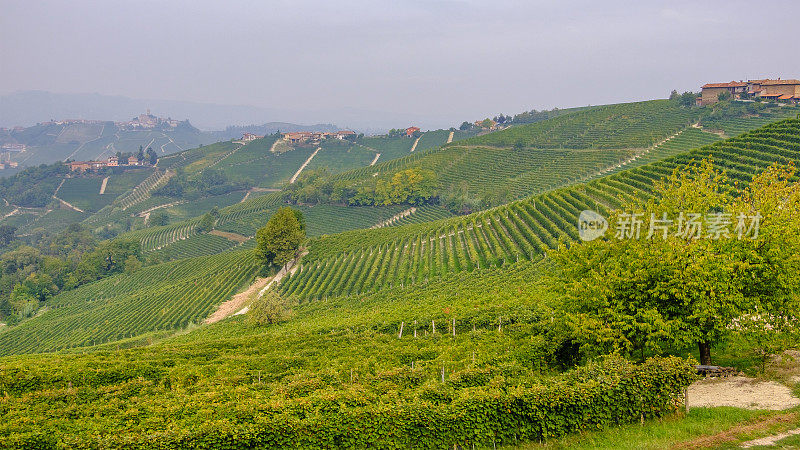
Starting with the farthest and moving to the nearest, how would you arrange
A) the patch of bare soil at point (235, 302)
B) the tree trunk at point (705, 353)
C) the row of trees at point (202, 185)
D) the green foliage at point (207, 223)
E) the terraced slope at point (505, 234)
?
the row of trees at point (202, 185) → the green foliage at point (207, 223) → the patch of bare soil at point (235, 302) → the terraced slope at point (505, 234) → the tree trunk at point (705, 353)

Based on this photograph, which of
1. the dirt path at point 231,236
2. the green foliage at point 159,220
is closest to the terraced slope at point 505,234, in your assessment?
the dirt path at point 231,236

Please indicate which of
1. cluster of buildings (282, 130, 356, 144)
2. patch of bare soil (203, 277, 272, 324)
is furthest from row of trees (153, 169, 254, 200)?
patch of bare soil (203, 277, 272, 324)

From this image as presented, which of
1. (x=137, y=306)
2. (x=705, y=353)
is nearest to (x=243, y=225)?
(x=137, y=306)

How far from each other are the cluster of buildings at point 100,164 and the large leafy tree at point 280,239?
15963cm

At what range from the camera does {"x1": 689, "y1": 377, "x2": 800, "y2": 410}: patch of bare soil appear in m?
12.9

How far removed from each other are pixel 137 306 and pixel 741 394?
5530cm

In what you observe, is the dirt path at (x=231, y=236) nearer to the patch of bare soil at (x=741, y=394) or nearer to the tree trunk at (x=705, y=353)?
the tree trunk at (x=705, y=353)

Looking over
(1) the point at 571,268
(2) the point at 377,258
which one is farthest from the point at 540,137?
(1) the point at 571,268

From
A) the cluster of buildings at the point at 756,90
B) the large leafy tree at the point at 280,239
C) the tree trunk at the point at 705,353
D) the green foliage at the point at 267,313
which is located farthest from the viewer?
the cluster of buildings at the point at 756,90

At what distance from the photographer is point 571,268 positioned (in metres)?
17.4

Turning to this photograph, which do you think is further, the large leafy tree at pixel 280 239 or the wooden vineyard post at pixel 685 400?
the large leafy tree at pixel 280 239

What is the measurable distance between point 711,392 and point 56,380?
22.7m

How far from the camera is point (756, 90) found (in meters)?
83.9

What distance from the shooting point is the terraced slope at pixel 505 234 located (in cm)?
3856
